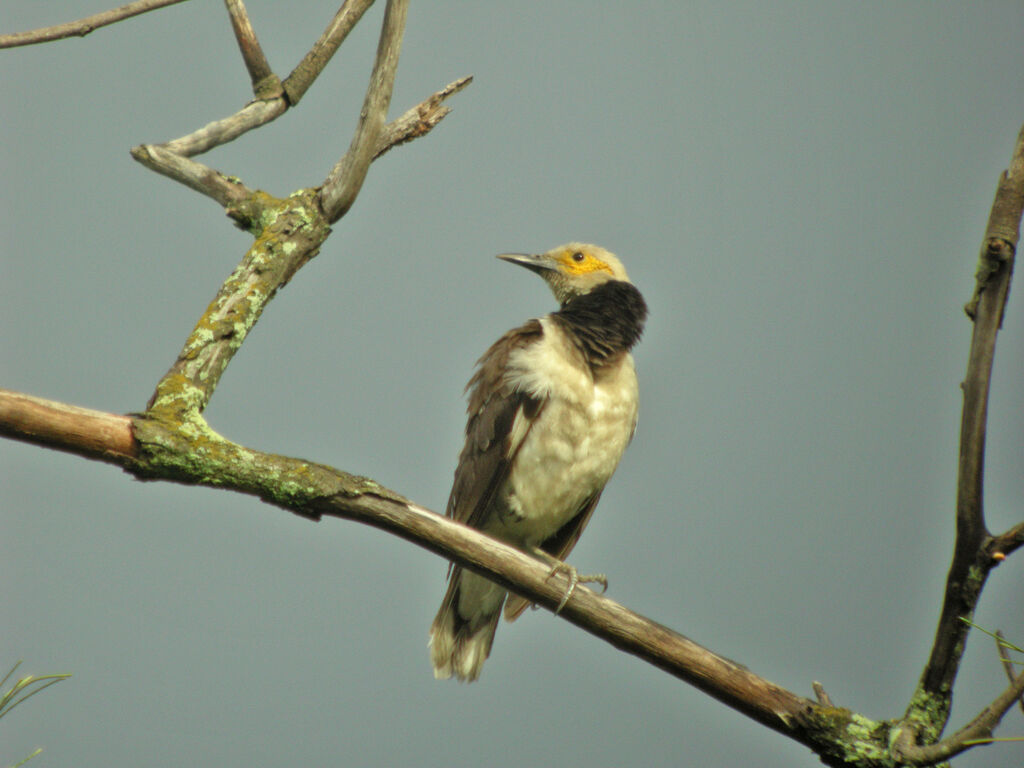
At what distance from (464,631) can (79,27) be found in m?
2.36

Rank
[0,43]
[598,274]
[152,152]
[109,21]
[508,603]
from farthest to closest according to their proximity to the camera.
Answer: [598,274]
[508,603]
[152,152]
[109,21]
[0,43]

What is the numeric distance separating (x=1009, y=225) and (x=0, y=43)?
A: 2.34 metres

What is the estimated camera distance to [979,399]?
2.15 meters

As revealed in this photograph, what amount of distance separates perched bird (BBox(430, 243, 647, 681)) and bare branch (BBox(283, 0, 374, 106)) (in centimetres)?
112

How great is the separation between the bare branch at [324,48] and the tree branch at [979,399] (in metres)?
1.91

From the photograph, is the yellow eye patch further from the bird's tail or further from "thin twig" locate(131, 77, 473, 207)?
the bird's tail

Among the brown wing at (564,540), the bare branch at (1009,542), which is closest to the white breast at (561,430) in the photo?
the brown wing at (564,540)

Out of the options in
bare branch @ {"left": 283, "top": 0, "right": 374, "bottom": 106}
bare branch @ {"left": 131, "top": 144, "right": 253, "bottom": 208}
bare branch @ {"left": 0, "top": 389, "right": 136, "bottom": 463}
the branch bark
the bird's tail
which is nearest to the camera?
bare branch @ {"left": 0, "top": 389, "right": 136, "bottom": 463}

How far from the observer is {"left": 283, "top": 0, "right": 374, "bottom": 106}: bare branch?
302 centimetres

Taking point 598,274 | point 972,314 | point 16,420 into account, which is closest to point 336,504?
point 16,420

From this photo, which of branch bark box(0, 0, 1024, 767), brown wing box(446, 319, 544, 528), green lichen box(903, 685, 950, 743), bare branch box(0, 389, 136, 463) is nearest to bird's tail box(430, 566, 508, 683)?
brown wing box(446, 319, 544, 528)

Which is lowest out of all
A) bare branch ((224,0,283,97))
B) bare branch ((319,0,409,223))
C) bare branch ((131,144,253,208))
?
bare branch ((131,144,253,208))

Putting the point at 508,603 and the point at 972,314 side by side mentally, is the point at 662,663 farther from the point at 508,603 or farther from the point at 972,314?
the point at 508,603

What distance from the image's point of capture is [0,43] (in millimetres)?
2309
